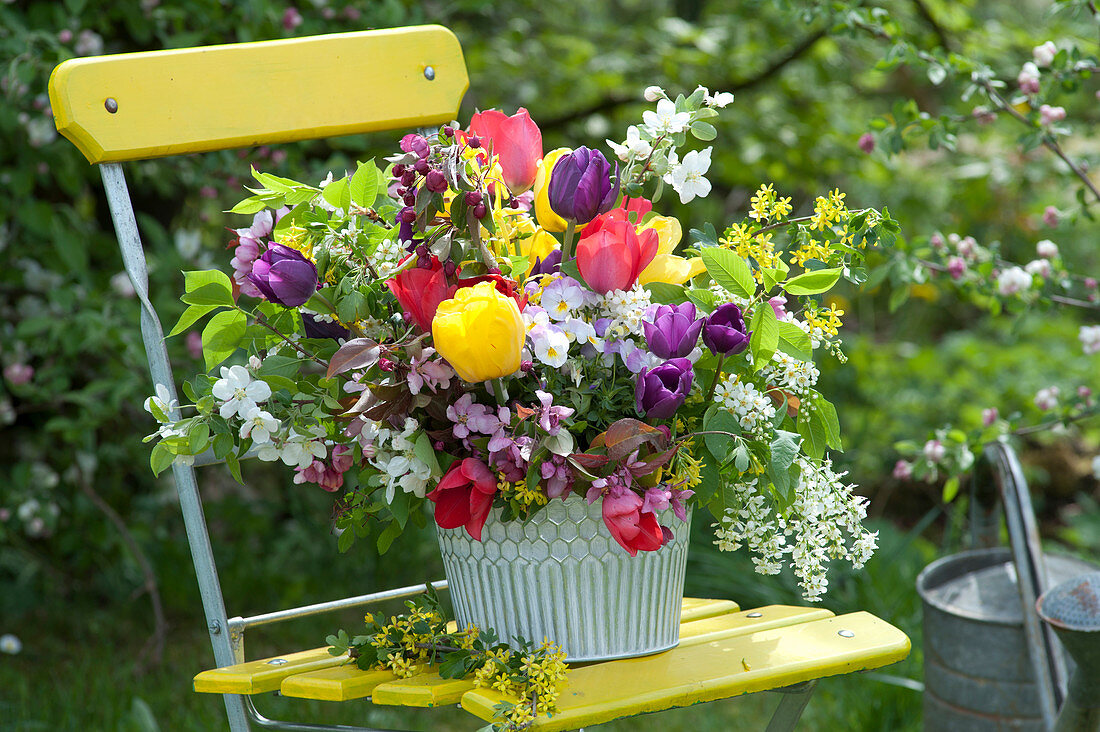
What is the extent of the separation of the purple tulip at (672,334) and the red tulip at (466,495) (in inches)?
7.4

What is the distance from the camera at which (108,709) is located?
7.14 feet

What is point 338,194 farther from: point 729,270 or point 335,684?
point 335,684

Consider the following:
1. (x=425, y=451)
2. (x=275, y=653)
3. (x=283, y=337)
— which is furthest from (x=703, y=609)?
(x=275, y=653)

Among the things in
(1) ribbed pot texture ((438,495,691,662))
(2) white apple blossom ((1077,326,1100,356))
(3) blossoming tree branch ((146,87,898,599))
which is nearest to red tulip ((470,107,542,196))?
(3) blossoming tree branch ((146,87,898,599))

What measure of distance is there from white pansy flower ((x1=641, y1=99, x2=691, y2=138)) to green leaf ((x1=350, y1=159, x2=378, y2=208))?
0.27 meters

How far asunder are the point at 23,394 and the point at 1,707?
687 millimetres

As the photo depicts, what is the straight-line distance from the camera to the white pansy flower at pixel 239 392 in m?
0.90

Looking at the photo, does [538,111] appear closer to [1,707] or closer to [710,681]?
[1,707]

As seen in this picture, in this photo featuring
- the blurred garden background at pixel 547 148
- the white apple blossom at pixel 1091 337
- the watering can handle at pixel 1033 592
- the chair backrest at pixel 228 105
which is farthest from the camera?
the blurred garden background at pixel 547 148

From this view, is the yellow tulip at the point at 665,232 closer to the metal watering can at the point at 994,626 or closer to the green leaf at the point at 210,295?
the green leaf at the point at 210,295

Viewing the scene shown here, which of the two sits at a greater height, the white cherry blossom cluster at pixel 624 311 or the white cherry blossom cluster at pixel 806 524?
the white cherry blossom cluster at pixel 624 311

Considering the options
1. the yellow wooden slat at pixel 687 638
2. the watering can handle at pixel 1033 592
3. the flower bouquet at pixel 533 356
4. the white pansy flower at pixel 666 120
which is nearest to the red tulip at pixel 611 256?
the flower bouquet at pixel 533 356

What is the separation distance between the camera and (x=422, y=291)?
2.96ft

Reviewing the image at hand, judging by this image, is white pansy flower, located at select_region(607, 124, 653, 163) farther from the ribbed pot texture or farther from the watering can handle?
the watering can handle
